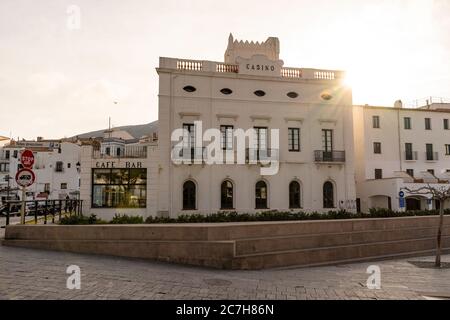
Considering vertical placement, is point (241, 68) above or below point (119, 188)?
above

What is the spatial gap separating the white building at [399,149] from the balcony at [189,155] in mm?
17140

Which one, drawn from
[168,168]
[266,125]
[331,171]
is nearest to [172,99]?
[168,168]

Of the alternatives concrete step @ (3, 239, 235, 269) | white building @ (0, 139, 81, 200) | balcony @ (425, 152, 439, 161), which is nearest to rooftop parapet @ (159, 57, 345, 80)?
concrete step @ (3, 239, 235, 269)

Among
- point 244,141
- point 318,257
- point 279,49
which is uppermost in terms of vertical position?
point 279,49

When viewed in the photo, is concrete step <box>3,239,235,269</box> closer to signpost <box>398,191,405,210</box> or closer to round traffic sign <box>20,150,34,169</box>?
round traffic sign <box>20,150,34,169</box>

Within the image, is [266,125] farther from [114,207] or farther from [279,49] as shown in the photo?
[114,207]

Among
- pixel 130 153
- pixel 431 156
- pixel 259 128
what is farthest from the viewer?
pixel 431 156

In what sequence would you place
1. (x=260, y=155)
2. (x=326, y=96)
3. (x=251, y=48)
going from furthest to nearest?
1. (x=251, y=48)
2. (x=326, y=96)
3. (x=260, y=155)

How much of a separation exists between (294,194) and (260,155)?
152 inches

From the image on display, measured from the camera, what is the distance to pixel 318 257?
1241 centimetres

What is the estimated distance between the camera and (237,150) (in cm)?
2295

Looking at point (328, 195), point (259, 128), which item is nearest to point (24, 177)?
point (259, 128)

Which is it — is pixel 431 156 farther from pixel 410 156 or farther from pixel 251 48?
pixel 251 48
